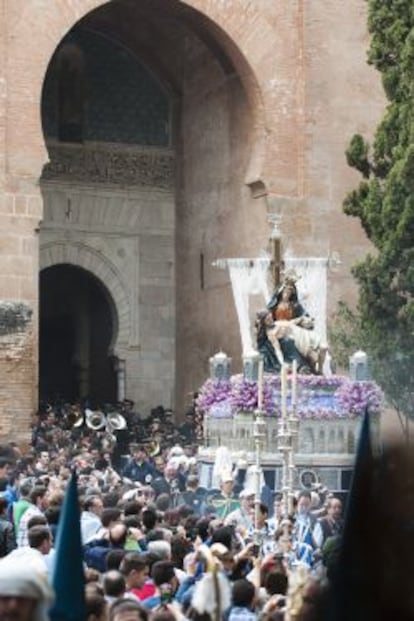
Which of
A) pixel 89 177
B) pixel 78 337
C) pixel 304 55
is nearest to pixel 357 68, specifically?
pixel 304 55

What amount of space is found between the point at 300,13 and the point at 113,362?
20.7 feet

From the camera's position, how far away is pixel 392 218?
2344 cm

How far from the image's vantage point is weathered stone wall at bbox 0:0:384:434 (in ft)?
84.5

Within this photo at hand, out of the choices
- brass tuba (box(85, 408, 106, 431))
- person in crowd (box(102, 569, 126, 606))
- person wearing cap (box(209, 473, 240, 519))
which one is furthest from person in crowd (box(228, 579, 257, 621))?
brass tuba (box(85, 408, 106, 431))

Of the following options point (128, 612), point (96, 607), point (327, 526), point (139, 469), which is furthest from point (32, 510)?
point (139, 469)

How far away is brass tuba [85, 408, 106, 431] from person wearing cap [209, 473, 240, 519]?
8.94 meters

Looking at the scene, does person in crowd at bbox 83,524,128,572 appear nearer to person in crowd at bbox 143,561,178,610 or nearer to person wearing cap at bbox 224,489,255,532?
person in crowd at bbox 143,561,178,610

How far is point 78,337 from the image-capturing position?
101ft

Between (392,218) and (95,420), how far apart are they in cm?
538

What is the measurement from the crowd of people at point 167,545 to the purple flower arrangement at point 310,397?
0.87m

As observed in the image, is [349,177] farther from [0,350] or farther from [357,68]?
[0,350]

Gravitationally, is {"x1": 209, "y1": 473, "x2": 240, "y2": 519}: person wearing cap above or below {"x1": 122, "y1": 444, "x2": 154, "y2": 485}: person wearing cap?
below

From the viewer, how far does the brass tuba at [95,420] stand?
25.6 metres

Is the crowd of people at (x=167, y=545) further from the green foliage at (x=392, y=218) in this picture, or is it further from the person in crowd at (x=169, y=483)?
the green foliage at (x=392, y=218)
